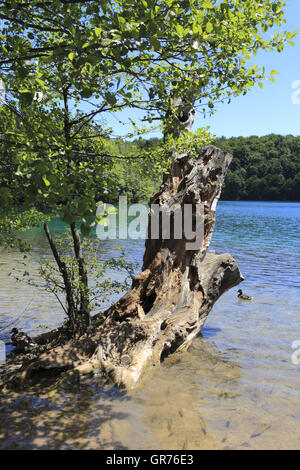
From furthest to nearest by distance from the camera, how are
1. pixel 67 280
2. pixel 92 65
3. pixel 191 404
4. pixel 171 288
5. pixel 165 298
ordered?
1. pixel 67 280
2. pixel 171 288
3. pixel 165 298
4. pixel 191 404
5. pixel 92 65

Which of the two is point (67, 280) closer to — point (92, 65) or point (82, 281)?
point (82, 281)

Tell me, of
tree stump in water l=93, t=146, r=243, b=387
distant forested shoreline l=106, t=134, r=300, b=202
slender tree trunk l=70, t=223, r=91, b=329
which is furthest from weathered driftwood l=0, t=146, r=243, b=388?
distant forested shoreline l=106, t=134, r=300, b=202

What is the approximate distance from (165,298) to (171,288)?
0.96 feet

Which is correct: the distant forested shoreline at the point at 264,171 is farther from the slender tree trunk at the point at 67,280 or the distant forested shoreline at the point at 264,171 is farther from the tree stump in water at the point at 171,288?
the slender tree trunk at the point at 67,280

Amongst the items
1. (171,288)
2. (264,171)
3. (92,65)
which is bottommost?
(171,288)

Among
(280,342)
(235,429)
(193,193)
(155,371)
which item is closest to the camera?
(235,429)

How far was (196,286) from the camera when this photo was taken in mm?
8617

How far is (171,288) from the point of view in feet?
26.6

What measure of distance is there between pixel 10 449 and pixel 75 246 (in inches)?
170

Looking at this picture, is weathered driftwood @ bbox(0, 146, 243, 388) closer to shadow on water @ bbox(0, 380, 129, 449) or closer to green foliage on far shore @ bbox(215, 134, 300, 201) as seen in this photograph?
shadow on water @ bbox(0, 380, 129, 449)

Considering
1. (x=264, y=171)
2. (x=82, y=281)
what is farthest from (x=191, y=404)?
(x=264, y=171)

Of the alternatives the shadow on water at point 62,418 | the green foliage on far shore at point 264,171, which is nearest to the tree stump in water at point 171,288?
the shadow on water at point 62,418
